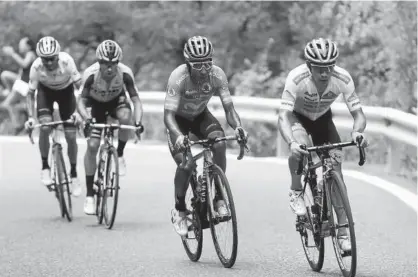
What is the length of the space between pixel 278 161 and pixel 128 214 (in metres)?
5.30

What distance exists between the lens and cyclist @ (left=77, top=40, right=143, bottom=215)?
43.7 feet

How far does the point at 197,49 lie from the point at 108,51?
280 centimetres

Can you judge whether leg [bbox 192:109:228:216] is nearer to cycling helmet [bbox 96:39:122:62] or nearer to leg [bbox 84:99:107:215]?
cycling helmet [bbox 96:39:122:62]

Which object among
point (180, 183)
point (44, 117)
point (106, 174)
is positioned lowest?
point (106, 174)

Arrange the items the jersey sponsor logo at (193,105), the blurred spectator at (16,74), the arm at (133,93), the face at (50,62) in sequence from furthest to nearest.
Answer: the blurred spectator at (16,74) → the face at (50,62) → the arm at (133,93) → the jersey sponsor logo at (193,105)

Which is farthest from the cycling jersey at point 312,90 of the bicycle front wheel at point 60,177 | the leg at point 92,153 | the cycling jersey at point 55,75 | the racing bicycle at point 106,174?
the cycling jersey at point 55,75

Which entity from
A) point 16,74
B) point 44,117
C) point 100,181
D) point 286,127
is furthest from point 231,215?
point 16,74

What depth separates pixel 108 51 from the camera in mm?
13188

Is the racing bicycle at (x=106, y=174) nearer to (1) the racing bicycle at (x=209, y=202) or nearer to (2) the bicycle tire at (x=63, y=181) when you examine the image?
(2) the bicycle tire at (x=63, y=181)

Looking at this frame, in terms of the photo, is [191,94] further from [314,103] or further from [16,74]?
[16,74]

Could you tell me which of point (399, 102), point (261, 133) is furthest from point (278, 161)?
point (261, 133)

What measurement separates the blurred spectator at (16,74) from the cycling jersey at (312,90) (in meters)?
15.5

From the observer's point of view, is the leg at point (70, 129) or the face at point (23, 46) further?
the face at point (23, 46)

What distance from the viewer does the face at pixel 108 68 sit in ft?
43.8
